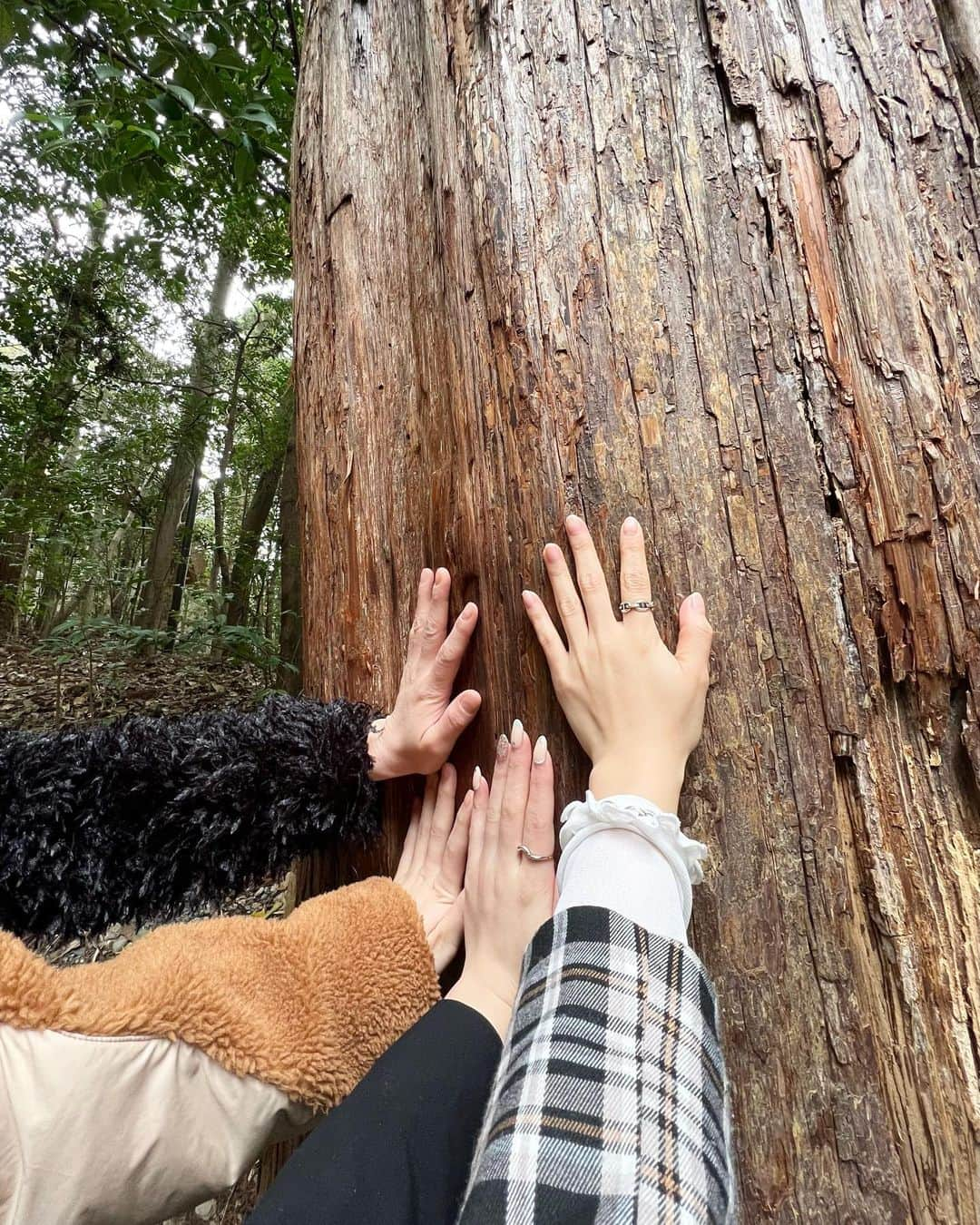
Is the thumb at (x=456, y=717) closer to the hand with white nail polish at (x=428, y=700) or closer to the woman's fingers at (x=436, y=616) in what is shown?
the hand with white nail polish at (x=428, y=700)

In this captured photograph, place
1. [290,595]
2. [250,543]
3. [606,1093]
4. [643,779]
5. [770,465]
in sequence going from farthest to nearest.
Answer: [250,543] < [290,595] < [770,465] < [643,779] < [606,1093]

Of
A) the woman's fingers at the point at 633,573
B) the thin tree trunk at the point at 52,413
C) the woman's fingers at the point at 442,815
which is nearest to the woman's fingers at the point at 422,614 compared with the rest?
the woman's fingers at the point at 442,815

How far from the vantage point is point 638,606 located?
1.01 meters

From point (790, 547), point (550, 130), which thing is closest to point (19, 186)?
point (550, 130)

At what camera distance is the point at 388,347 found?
1544 millimetres

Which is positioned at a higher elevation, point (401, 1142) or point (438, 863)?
point (438, 863)

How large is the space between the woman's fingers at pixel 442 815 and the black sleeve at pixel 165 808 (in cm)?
12

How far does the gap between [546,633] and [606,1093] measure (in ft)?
2.12

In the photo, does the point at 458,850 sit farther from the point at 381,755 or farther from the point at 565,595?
the point at 565,595

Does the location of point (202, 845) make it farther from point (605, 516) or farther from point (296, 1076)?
point (605, 516)

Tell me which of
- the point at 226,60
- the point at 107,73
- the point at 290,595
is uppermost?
the point at 226,60

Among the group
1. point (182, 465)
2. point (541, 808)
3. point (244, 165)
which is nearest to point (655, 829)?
point (541, 808)

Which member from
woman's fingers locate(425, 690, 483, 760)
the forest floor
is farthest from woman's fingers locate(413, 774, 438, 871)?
the forest floor

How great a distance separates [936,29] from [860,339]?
0.71 metres
